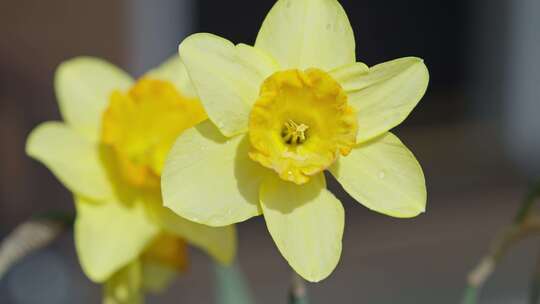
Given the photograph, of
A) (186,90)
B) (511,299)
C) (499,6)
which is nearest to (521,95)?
(499,6)

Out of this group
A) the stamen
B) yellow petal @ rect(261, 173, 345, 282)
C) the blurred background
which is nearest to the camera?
yellow petal @ rect(261, 173, 345, 282)

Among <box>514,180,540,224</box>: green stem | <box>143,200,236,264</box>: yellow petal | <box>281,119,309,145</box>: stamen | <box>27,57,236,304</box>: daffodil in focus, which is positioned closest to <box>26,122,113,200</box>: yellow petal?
<box>27,57,236,304</box>: daffodil in focus

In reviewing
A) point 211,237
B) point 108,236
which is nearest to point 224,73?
point 211,237

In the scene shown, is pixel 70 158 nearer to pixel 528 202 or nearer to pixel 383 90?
pixel 383 90

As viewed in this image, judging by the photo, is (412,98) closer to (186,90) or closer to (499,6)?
(186,90)

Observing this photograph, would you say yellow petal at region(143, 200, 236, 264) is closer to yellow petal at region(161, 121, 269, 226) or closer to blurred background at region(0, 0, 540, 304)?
yellow petal at region(161, 121, 269, 226)

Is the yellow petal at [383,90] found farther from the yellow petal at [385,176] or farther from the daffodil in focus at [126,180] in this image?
the daffodil in focus at [126,180]

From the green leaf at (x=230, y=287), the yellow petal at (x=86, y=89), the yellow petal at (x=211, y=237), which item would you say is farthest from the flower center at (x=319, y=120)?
the yellow petal at (x=86, y=89)
